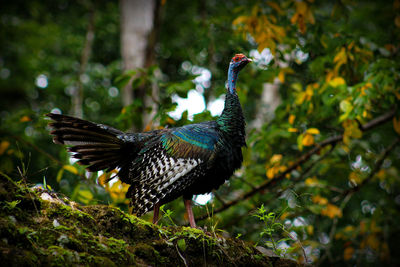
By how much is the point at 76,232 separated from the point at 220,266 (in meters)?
1.36

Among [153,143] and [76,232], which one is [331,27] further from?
[76,232]

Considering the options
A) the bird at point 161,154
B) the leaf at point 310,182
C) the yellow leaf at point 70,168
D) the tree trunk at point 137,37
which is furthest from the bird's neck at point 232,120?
the tree trunk at point 137,37

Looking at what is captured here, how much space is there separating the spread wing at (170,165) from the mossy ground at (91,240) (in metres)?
0.90

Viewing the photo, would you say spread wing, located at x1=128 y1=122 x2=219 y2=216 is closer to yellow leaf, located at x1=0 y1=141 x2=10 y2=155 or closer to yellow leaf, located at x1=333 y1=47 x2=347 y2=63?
yellow leaf, located at x1=0 y1=141 x2=10 y2=155

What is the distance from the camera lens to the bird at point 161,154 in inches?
191

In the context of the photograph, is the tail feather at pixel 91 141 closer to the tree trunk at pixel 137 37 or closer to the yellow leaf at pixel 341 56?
the tree trunk at pixel 137 37

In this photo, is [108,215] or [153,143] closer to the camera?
[108,215]

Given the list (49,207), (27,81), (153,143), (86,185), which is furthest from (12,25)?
(49,207)

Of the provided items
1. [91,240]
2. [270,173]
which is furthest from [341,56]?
[91,240]

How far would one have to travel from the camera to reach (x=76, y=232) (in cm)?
313

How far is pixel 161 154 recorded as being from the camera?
505 cm

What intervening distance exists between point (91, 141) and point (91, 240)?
2.21 metres

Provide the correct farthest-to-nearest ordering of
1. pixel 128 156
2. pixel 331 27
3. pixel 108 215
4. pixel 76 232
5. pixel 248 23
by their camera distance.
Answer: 1. pixel 331 27
2. pixel 248 23
3. pixel 128 156
4. pixel 108 215
5. pixel 76 232

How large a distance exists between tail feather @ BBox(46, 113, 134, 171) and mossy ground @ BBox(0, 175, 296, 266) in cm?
147
